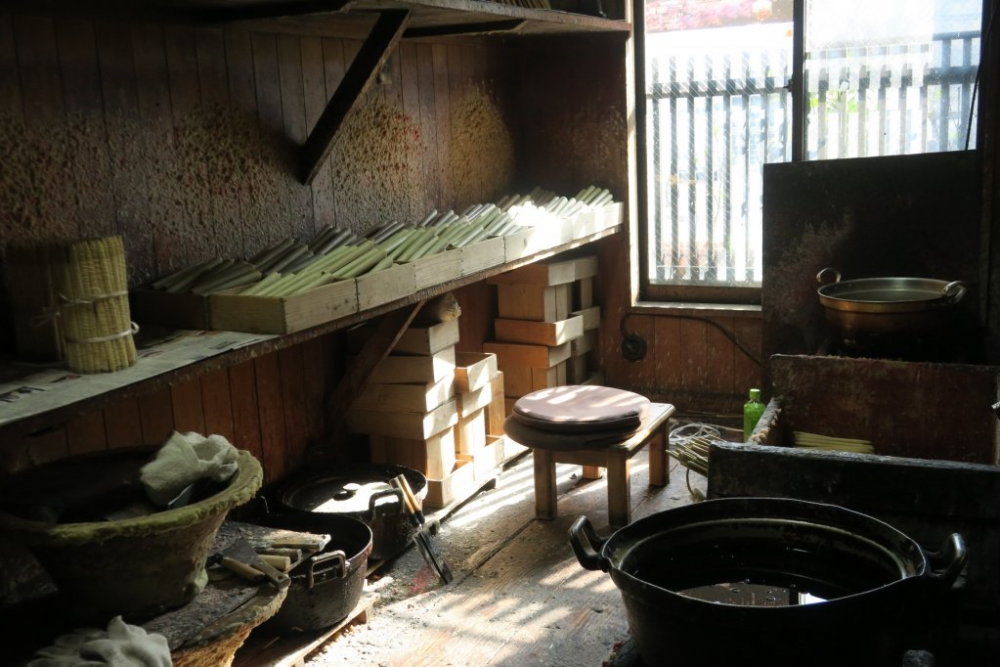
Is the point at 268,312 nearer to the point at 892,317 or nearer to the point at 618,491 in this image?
the point at 618,491

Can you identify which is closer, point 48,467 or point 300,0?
point 48,467

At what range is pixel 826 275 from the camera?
4.40 metres

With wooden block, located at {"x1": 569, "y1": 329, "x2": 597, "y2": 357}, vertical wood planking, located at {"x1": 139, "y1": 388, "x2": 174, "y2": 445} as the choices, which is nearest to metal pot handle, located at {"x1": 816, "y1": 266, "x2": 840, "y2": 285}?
wooden block, located at {"x1": 569, "y1": 329, "x2": 597, "y2": 357}

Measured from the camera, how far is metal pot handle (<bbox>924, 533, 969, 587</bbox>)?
1.59 metres

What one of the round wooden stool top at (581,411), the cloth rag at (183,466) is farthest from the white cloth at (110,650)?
the round wooden stool top at (581,411)

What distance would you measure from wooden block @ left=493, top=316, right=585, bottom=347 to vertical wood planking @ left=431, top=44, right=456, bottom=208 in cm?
78

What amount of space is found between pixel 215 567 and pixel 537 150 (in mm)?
3916

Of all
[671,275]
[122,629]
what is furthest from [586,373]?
[122,629]

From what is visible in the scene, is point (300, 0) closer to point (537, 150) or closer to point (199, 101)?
point (199, 101)

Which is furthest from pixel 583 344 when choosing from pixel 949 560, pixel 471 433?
pixel 949 560

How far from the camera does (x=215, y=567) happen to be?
2463mm

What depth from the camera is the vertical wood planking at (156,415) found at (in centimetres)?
329

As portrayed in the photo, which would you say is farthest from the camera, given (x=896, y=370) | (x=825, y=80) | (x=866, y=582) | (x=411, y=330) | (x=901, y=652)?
(x=825, y=80)

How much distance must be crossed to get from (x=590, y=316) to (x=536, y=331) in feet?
1.92
